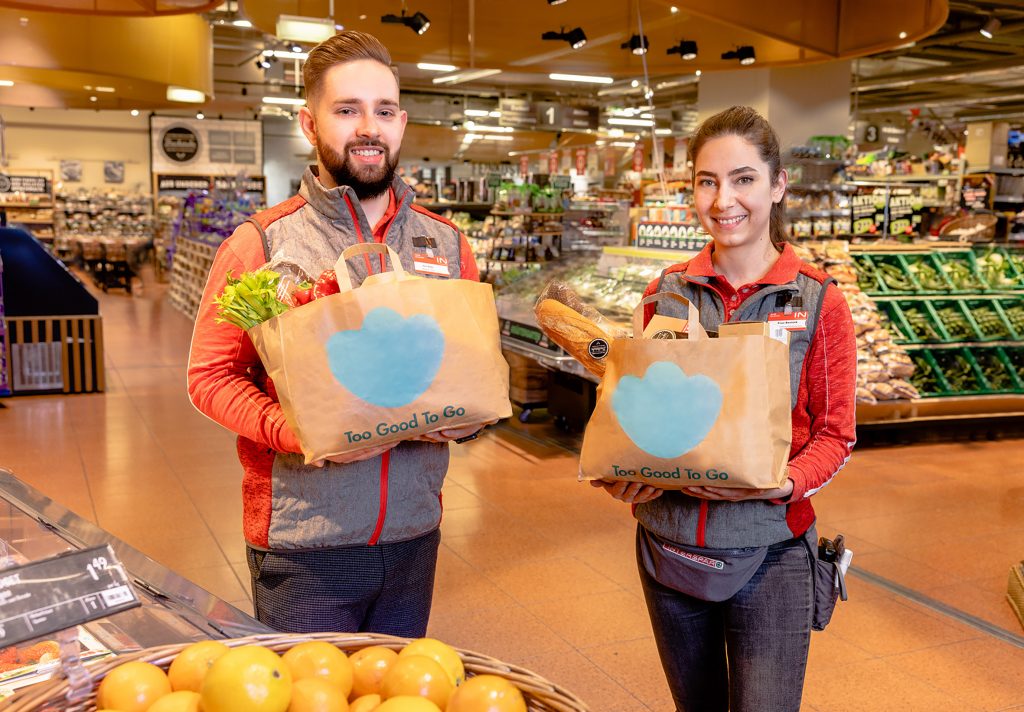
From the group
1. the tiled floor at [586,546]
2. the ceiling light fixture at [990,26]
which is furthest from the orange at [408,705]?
the ceiling light fixture at [990,26]

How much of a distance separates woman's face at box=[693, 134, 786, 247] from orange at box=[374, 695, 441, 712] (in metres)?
1.08

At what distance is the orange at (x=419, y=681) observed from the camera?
1134mm

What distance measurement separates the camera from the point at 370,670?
1222 millimetres

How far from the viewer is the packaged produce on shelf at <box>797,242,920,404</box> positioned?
6363 mm

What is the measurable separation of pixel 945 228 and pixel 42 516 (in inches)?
348

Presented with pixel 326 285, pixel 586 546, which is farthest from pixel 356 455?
pixel 586 546

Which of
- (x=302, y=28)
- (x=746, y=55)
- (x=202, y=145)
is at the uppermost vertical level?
(x=202, y=145)

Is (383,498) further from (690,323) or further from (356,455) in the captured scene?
(690,323)

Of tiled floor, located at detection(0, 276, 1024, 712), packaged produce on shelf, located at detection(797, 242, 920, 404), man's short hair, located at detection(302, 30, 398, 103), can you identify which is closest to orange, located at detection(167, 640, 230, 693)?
man's short hair, located at detection(302, 30, 398, 103)

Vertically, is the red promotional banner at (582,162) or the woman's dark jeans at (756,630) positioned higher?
the red promotional banner at (582,162)

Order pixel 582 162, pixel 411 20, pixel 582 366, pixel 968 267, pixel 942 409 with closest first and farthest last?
pixel 582 366, pixel 942 409, pixel 968 267, pixel 411 20, pixel 582 162

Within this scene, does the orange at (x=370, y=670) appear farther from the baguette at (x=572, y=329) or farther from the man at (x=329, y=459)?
the baguette at (x=572, y=329)

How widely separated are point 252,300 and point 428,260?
37cm

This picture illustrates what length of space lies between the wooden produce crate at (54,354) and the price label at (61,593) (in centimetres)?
741
